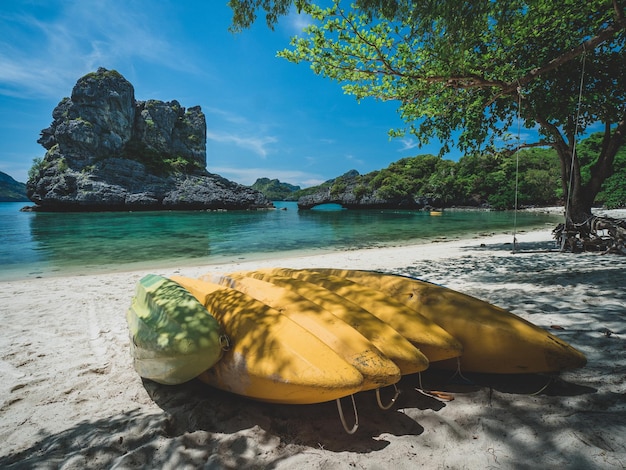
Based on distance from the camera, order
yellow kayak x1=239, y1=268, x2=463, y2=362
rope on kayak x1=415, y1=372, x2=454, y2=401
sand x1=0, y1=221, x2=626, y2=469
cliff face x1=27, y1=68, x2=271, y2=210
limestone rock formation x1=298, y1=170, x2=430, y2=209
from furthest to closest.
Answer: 1. limestone rock formation x1=298, y1=170, x2=430, y2=209
2. cliff face x1=27, y1=68, x2=271, y2=210
3. yellow kayak x1=239, y1=268, x2=463, y2=362
4. rope on kayak x1=415, y1=372, x2=454, y2=401
5. sand x1=0, y1=221, x2=626, y2=469

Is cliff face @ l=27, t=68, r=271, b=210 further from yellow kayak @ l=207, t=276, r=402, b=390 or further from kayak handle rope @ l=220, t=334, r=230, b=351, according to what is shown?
kayak handle rope @ l=220, t=334, r=230, b=351

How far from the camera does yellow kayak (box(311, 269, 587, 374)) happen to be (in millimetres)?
2404

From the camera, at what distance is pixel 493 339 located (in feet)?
8.39

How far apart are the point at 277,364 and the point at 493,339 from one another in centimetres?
199

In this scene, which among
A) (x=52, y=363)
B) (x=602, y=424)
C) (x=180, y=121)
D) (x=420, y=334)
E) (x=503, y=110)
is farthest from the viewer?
(x=180, y=121)

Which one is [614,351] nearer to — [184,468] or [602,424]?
[602,424]

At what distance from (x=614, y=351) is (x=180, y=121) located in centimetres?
11337

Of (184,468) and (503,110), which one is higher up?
(503,110)

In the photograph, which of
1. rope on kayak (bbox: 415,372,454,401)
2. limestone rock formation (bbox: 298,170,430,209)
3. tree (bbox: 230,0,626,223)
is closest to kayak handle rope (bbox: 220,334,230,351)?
rope on kayak (bbox: 415,372,454,401)

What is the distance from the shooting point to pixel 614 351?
2.80 meters

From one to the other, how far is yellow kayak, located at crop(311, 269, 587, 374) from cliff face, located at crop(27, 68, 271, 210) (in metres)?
82.4

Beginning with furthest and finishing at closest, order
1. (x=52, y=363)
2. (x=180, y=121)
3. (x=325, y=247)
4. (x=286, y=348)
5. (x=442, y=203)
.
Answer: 1. (x=180, y=121)
2. (x=442, y=203)
3. (x=325, y=247)
4. (x=52, y=363)
5. (x=286, y=348)

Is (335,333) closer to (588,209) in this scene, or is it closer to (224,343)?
(224,343)

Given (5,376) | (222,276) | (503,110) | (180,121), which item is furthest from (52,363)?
(180,121)
